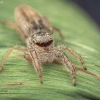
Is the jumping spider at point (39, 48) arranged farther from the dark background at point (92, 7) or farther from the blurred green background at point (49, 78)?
the dark background at point (92, 7)

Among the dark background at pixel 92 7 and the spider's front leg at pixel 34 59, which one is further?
the dark background at pixel 92 7

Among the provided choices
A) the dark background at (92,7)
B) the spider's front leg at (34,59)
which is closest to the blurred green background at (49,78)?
the spider's front leg at (34,59)

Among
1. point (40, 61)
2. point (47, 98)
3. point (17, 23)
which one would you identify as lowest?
point (47, 98)

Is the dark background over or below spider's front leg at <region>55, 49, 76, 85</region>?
over

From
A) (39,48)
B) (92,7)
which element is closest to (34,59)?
(39,48)

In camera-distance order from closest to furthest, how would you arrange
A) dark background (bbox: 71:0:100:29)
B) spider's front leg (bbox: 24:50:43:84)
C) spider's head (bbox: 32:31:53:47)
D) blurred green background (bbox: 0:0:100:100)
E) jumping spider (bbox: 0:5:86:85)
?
blurred green background (bbox: 0:0:100:100) < spider's front leg (bbox: 24:50:43:84) < jumping spider (bbox: 0:5:86:85) < spider's head (bbox: 32:31:53:47) < dark background (bbox: 71:0:100:29)

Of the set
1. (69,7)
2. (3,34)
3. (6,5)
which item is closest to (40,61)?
(3,34)

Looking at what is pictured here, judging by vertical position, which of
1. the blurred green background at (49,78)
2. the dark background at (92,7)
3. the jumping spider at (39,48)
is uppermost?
the dark background at (92,7)

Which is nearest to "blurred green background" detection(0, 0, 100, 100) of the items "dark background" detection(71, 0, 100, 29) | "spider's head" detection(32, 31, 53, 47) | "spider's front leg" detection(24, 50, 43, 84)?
"spider's front leg" detection(24, 50, 43, 84)

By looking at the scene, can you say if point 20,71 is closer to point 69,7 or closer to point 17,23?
point 17,23

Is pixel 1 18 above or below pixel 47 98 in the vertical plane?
above

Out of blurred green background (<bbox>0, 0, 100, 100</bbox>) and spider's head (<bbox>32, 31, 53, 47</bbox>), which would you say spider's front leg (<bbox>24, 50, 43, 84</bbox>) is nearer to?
blurred green background (<bbox>0, 0, 100, 100</bbox>)
